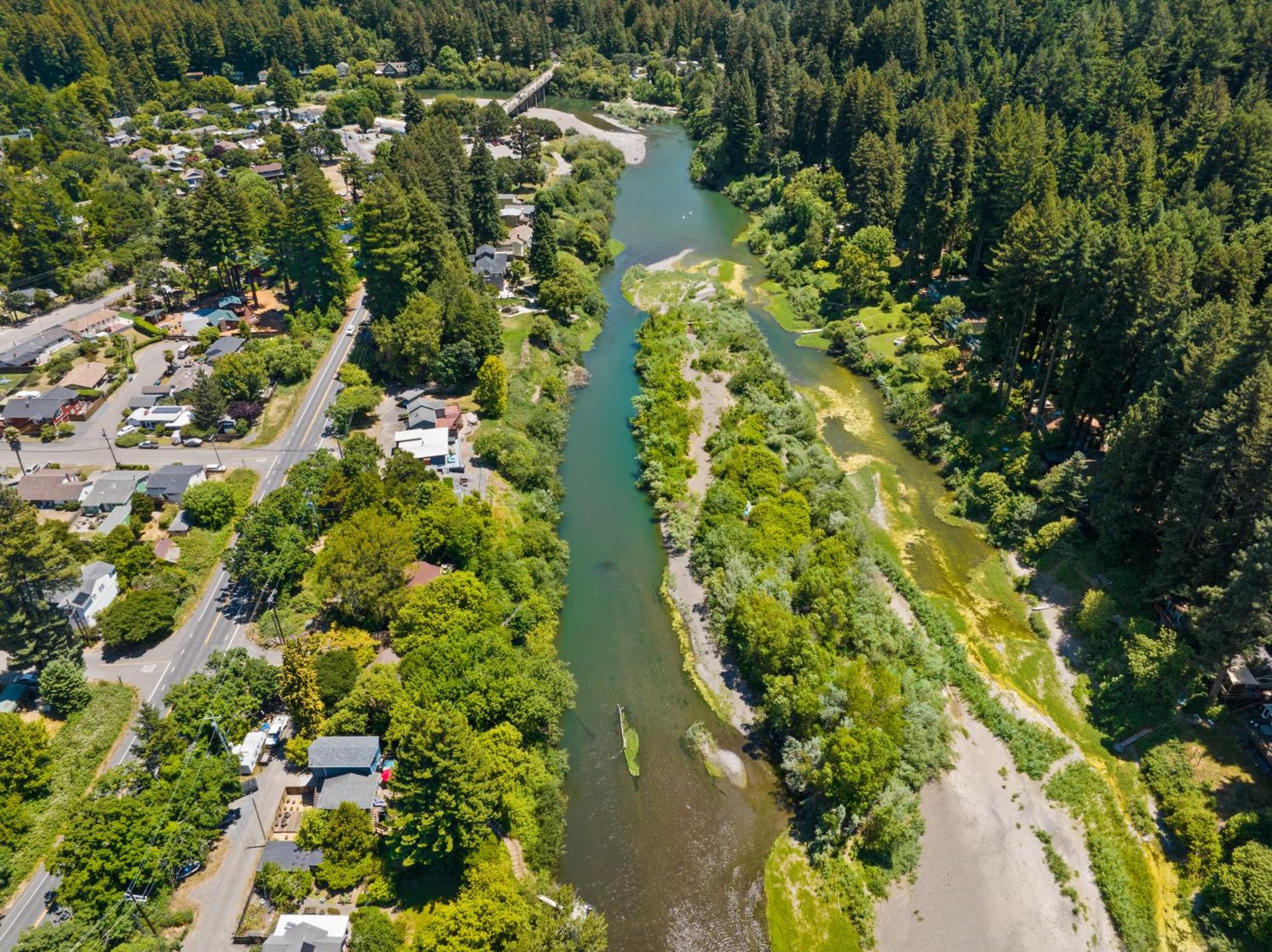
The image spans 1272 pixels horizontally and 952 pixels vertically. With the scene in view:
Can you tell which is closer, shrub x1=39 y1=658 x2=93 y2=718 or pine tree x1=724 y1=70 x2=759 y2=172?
shrub x1=39 y1=658 x2=93 y2=718

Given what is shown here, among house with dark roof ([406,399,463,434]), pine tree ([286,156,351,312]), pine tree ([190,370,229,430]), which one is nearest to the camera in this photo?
pine tree ([190,370,229,430])

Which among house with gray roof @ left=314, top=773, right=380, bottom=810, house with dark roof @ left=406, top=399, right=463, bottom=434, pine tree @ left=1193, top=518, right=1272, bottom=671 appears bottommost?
house with dark roof @ left=406, top=399, right=463, bottom=434

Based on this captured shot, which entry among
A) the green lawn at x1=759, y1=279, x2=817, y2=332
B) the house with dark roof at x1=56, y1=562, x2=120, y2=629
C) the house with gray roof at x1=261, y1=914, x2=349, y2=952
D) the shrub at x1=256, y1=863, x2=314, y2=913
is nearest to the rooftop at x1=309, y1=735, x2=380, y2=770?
the shrub at x1=256, y1=863, x2=314, y2=913

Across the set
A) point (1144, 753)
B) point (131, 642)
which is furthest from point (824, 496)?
point (131, 642)

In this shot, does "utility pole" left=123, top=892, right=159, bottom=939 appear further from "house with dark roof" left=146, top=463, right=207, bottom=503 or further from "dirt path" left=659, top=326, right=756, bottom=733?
"house with dark roof" left=146, top=463, right=207, bottom=503

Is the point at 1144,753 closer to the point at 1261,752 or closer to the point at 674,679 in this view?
the point at 1261,752

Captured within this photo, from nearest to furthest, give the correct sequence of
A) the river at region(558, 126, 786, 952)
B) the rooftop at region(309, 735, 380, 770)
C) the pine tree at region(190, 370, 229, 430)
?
the river at region(558, 126, 786, 952)
the rooftop at region(309, 735, 380, 770)
the pine tree at region(190, 370, 229, 430)

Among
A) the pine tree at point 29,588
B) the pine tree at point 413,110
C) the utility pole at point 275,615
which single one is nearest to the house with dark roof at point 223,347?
the pine tree at point 29,588

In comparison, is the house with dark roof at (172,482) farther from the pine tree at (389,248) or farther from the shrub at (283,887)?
the shrub at (283,887)
